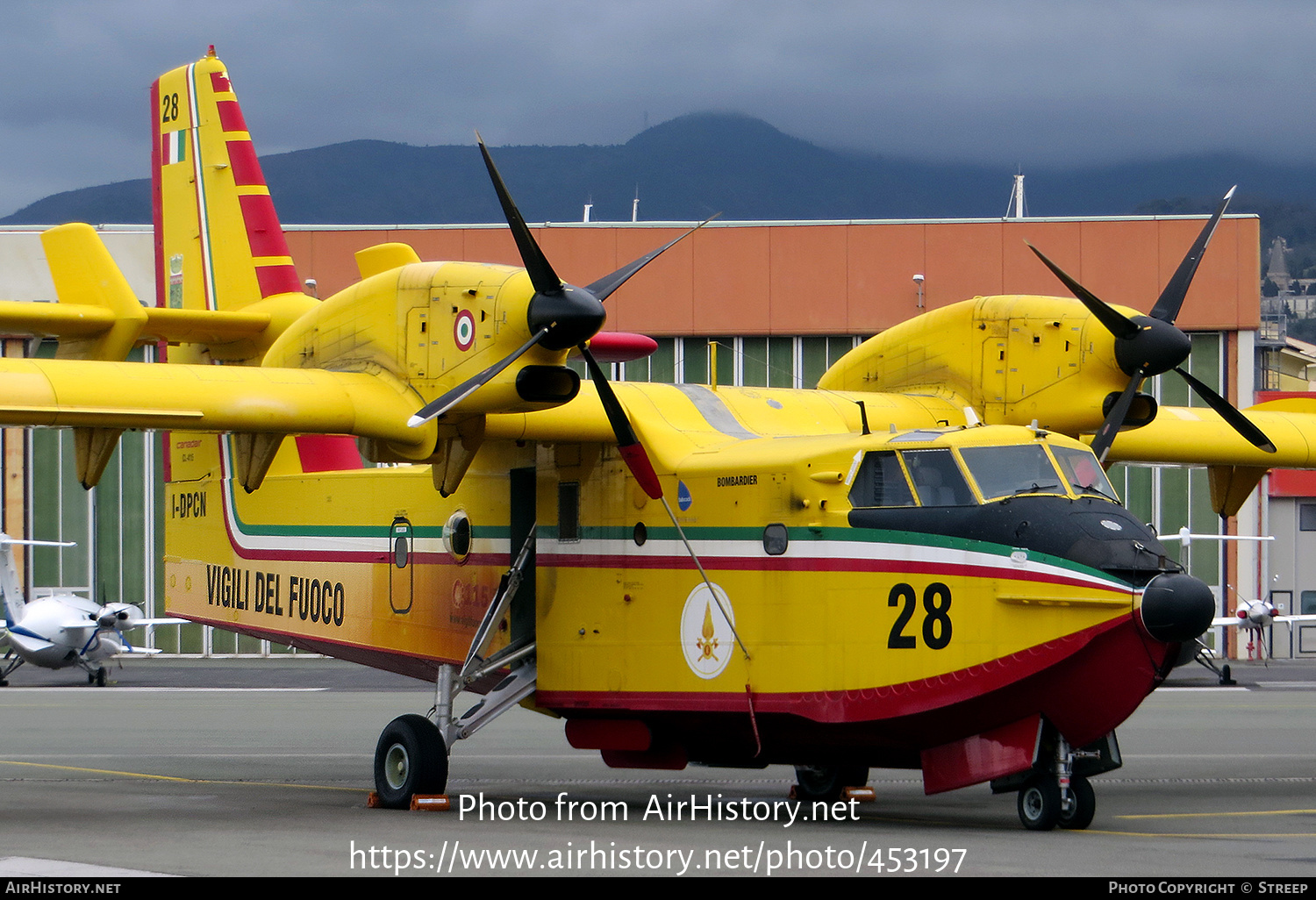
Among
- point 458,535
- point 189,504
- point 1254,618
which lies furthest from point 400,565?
point 1254,618

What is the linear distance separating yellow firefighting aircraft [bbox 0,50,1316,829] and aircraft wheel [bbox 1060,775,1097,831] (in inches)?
1.0

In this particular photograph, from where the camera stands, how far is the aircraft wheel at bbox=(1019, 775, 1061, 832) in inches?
457

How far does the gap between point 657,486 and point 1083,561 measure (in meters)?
3.93

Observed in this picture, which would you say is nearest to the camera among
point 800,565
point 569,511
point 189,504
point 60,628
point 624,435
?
point 800,565

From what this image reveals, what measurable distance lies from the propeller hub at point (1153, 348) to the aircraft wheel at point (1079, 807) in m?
4.57

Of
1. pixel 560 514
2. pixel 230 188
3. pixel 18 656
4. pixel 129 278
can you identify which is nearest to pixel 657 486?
pixel 560 514

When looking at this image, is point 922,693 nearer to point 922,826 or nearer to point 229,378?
point 922,826

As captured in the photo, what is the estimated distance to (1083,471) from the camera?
1191 centimetres

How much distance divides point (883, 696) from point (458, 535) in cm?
532

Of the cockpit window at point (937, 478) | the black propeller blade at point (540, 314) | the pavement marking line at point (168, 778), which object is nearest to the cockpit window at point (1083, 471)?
the cockpit window at point (937, 478)

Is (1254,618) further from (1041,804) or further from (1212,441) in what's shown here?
(1041,804)

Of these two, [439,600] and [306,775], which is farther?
[306,775]

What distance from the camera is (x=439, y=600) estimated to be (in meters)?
15.6

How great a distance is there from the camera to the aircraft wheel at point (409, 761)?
14.1 meters
